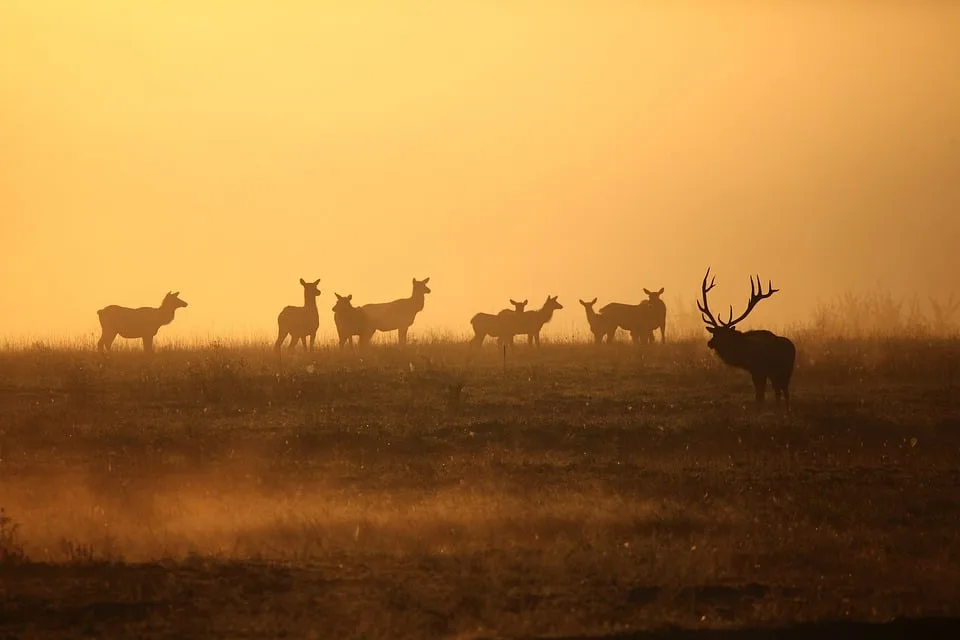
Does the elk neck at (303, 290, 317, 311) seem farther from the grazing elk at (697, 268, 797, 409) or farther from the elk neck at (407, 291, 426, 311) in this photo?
the grazing elk at (697, 268, 797, 409)

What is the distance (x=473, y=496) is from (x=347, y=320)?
50.9 feet

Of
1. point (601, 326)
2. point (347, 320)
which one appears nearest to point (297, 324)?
point (347, 320)

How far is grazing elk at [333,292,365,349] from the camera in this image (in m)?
30.1

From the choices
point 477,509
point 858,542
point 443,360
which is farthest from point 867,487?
point 443,360

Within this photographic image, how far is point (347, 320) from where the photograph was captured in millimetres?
30406

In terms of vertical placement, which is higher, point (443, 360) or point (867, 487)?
point (443, 360)

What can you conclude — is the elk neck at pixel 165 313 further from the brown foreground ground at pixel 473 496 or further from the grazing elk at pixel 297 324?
the brown foreground ground at pixel 473 496

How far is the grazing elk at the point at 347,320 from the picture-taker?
30125mm

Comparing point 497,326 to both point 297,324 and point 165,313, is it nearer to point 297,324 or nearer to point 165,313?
point 297,324

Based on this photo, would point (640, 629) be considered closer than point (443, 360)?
Yes

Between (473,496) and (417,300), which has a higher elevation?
(417,300)

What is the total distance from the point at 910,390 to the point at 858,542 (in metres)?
9.18

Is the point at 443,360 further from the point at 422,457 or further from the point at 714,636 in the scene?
the point at 714,636

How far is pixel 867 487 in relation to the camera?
52.3 ft
